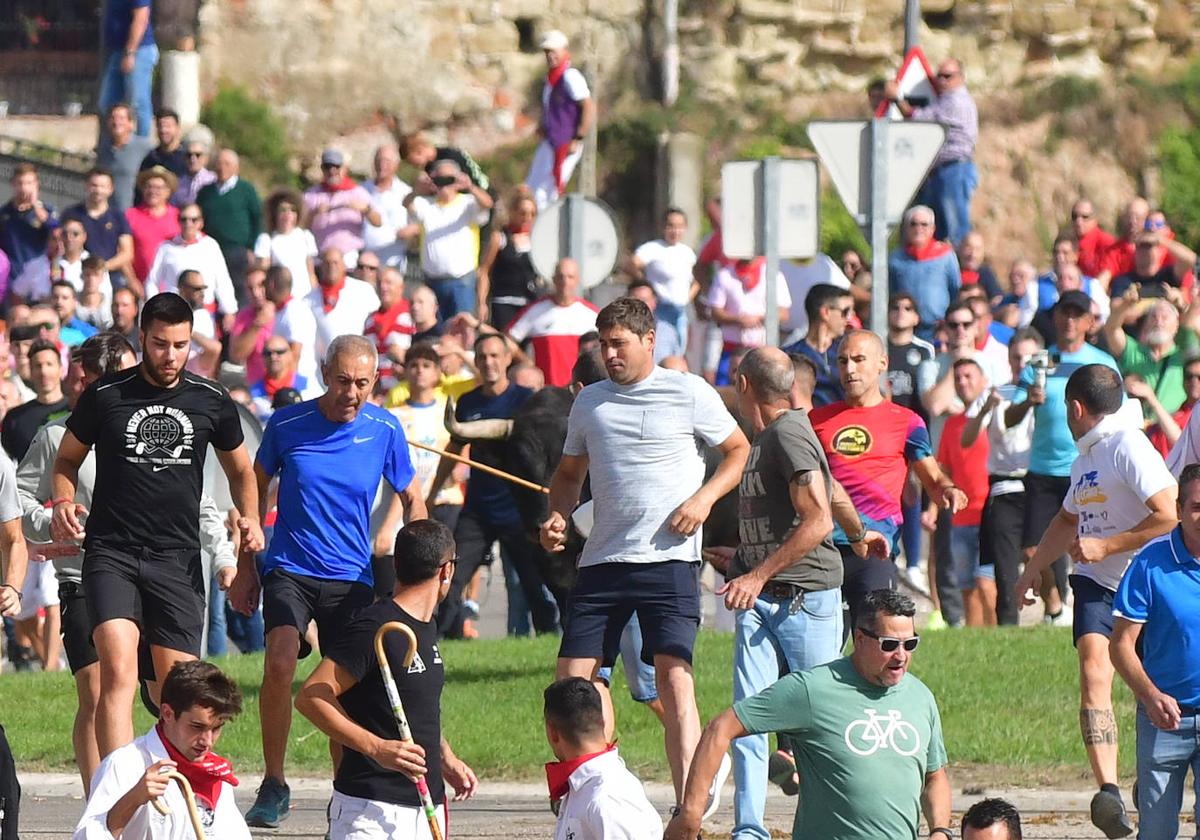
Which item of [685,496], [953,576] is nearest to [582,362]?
[685,496]

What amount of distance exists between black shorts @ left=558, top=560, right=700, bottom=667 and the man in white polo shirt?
32.5ft

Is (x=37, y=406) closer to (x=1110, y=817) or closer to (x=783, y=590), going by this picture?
(x=783, y=590)

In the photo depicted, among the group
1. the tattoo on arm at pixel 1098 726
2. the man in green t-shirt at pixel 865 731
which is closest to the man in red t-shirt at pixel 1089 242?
the tattoo on arm at pixel 1098 726

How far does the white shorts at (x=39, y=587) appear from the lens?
14.8 m

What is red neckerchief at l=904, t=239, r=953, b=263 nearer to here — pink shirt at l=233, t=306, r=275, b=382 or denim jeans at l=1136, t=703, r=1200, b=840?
pink shirt at l=233, t=306, r=275, b=382

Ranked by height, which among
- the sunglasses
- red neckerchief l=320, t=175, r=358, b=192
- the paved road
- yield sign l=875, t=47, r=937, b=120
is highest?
yield sign l=875, t=47, r=937, b=120

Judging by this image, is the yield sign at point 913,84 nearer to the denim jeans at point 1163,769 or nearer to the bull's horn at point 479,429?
the bull's horn at point 479,429

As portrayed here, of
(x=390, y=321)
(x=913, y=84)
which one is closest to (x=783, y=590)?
(x=390, y=321)

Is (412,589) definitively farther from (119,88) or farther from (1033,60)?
(1033,60)

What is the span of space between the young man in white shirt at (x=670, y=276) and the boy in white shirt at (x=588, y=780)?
11789 millimetres

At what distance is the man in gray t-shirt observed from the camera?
397 inches

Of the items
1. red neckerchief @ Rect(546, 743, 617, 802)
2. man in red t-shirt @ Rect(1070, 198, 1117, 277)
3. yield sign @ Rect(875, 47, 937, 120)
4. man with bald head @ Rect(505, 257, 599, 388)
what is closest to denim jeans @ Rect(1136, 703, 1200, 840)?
red neckerchief @ Rect(546, 743, 617, 802)

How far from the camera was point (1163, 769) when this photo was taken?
9.22 metres

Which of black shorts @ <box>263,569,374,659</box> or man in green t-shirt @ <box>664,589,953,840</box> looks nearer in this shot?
man in green t-shirt @ <box>664,589,953,840</box>
